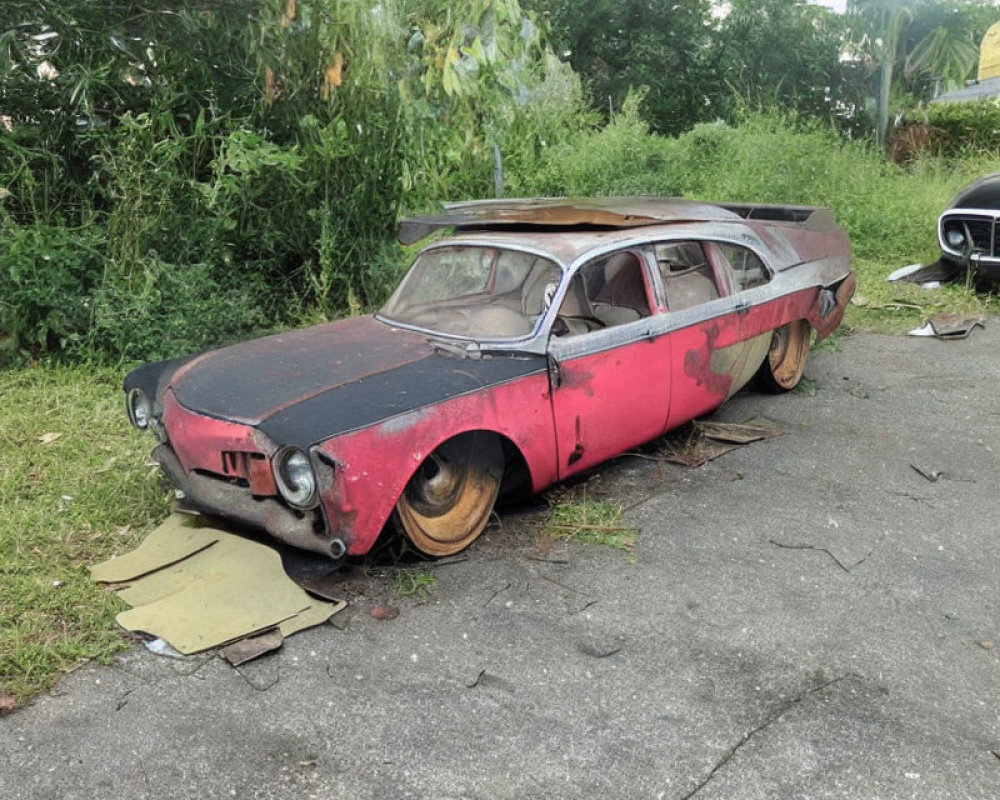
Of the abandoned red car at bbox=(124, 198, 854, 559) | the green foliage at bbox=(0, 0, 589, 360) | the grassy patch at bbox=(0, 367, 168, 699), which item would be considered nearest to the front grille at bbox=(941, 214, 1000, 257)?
the abandoned red car at bbox=(124, 198, 854, 559)

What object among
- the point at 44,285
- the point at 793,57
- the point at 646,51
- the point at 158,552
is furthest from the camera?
the point at 793,57

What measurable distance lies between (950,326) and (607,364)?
16.5 feet

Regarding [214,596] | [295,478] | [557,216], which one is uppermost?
[557,216]

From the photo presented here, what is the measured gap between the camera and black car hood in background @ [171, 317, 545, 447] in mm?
3778

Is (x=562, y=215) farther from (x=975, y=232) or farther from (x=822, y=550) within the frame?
(x=975, y=232)

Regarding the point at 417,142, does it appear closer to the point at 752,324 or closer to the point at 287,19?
the point at 287,19

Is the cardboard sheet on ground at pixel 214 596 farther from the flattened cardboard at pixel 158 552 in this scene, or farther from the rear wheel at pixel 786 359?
the rear wheel at pixel 786 359

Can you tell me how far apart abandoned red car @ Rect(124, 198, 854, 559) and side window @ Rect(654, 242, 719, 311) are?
1cm

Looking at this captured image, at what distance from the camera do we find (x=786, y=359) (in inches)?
257

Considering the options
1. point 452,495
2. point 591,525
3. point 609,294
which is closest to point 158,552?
point 452,495

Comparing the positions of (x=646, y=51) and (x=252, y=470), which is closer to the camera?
(x=252, y=470)

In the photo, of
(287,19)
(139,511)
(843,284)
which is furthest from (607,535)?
(287,19)

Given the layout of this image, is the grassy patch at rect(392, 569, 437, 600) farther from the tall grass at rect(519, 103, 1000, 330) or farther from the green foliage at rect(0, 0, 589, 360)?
the tall grass at rect(519, 103, 1000, 330)

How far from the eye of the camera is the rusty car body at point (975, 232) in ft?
28.3
